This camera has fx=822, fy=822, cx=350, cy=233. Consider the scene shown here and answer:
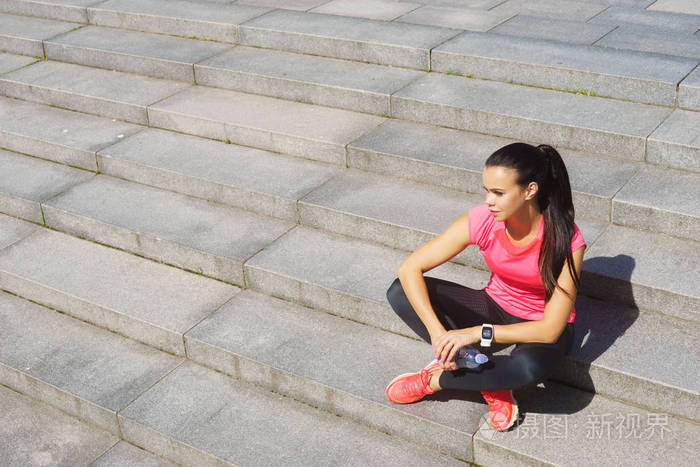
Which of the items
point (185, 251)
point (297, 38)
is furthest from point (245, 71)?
point (185, 251)

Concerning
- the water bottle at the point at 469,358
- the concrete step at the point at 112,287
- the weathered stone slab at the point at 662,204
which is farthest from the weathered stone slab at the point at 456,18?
the water bottle at the point at 469,358

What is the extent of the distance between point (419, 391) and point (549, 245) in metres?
1.05

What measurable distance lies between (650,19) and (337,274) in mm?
4097

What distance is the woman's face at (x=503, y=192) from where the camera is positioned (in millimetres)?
3783

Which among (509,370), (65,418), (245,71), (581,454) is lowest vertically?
(65,418)

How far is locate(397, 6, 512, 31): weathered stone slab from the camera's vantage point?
7395 mm

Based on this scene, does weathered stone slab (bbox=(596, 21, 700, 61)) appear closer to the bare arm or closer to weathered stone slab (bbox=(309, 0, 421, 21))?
weathered stone slab (bbox=(309, 0, 421, 21))

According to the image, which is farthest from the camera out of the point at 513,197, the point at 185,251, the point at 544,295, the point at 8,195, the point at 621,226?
the point at 8,195

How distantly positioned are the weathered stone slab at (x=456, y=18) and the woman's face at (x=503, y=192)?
380 cm

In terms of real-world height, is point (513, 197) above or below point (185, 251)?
above

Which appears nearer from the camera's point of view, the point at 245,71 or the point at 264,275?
the point at 264,275

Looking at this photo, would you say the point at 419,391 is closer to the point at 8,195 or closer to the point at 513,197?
the point at 513,197

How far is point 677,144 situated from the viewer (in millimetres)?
5285

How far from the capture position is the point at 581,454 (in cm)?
401
